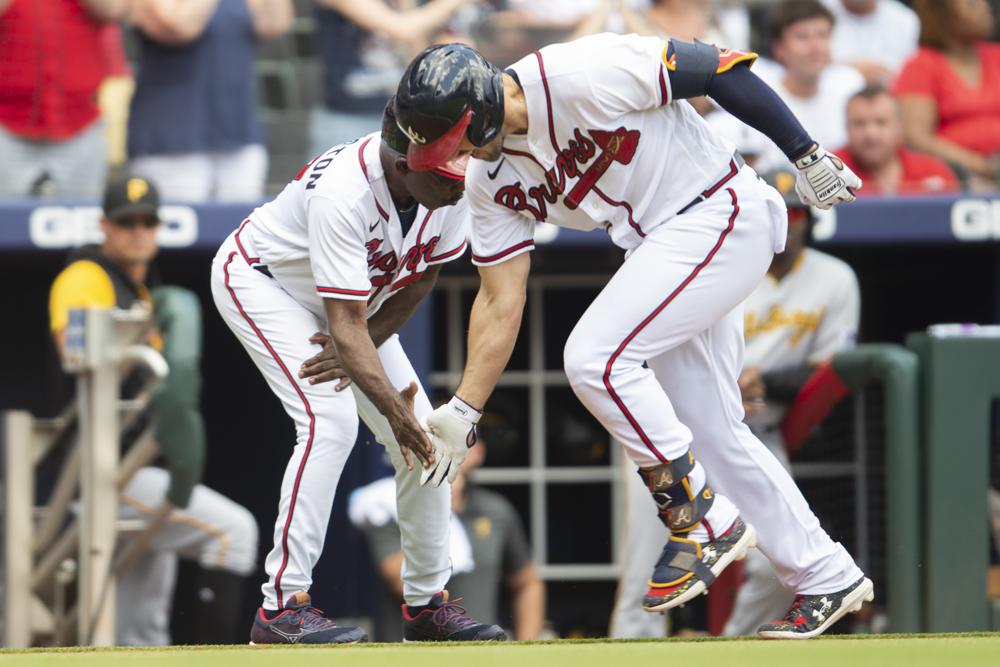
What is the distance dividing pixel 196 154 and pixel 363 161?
2.78 meters

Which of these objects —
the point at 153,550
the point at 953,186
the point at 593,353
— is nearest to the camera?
the point at 593,353

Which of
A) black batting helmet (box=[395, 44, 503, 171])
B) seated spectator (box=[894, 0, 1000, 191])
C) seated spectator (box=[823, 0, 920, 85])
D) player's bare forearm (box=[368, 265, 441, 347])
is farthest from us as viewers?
seated spectator (box=[823, 0, 920, 85])

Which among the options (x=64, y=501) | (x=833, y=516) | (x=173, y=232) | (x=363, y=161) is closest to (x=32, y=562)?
(x=64, y=501)

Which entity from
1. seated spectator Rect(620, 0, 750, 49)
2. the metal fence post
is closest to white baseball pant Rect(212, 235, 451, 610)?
the metal fence post

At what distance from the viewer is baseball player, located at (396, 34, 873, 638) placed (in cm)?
387

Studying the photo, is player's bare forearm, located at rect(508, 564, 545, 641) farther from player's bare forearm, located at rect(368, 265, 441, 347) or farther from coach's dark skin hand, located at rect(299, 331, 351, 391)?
coach's dark skin hand, located at rect(299, 331, 351, 391)

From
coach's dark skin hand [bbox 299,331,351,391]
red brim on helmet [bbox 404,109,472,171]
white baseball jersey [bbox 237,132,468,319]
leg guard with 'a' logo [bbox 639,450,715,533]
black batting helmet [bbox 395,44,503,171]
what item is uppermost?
black batting helmet [bbox 395,44,503,171]

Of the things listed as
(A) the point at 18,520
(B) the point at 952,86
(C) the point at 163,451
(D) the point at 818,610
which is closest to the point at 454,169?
(D) the point at 818,610

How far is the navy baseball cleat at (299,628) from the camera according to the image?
4.16m

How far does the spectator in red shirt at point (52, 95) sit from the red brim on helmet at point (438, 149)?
120 inches

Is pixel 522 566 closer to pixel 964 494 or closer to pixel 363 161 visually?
pixel 964 494

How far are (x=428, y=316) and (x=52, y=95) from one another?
174cm

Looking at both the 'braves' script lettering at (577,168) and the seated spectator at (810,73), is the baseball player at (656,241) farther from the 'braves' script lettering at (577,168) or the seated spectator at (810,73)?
the seated spectator at (810,73)

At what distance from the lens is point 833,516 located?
263 inches
